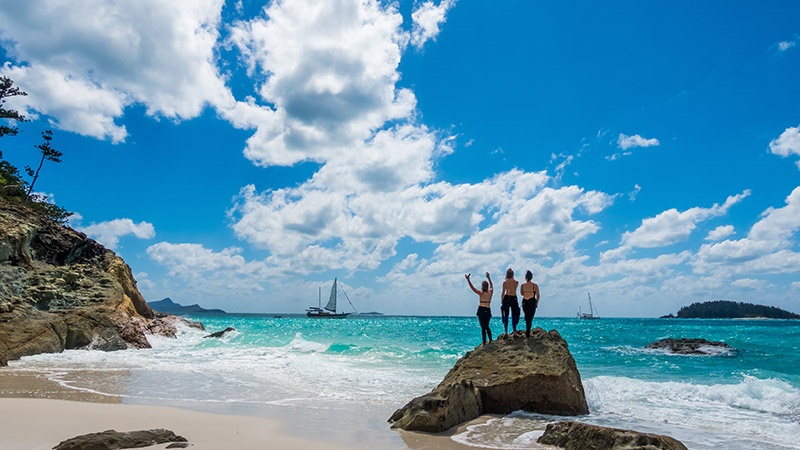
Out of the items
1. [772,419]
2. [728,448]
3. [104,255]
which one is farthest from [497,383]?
[104,255]

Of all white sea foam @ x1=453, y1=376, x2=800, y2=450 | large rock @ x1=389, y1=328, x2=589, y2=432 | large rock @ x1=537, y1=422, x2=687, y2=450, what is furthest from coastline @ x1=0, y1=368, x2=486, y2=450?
large rock @ x1=537, y1=422, x2=687, y2=450

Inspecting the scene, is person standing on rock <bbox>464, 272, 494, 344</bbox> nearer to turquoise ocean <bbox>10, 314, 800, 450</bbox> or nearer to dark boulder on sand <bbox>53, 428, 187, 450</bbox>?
turquoise ocean <bbox>10, 314, 800, 450</bbox>

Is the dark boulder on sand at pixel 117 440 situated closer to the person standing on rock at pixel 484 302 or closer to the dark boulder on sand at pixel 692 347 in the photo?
the person standing on rock at pixel 484 302

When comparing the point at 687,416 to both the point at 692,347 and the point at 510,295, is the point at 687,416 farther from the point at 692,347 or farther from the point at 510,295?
the point at 692,347

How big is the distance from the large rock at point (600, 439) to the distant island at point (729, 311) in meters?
167

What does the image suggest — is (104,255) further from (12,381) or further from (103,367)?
(12,381)

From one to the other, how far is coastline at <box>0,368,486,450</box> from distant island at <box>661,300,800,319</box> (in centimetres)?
16838

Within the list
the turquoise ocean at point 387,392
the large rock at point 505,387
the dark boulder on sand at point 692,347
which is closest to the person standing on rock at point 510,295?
the large rock at point 505,387

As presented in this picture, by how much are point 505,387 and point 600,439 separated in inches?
113

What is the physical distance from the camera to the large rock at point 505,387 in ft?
24.5

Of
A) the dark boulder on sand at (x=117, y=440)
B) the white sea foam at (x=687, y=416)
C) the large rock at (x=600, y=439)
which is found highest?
the dark boulder on sand at (x=117, y=440)

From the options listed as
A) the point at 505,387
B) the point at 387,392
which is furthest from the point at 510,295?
the point at 387,392

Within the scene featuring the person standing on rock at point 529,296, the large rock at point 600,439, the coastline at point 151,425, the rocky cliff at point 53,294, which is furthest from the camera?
the rocky cliff at point 53,294

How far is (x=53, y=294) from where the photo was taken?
19.4m
